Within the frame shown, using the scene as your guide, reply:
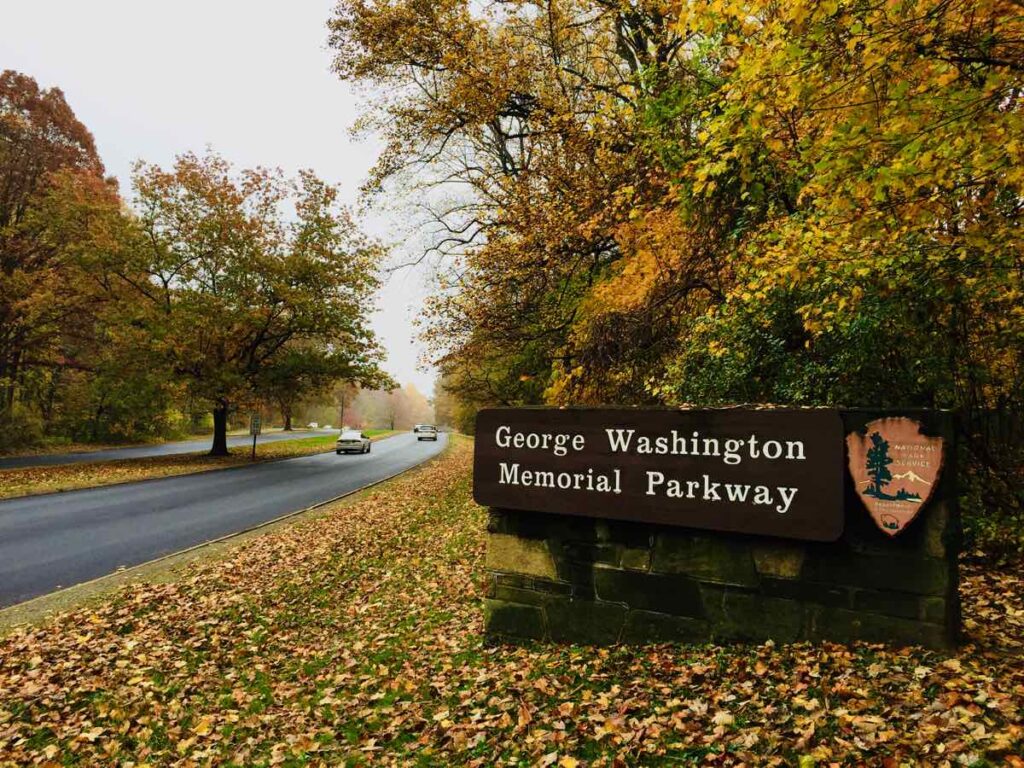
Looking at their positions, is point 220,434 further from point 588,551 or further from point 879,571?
point 879,571

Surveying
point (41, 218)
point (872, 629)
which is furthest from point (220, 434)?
point (872, 629)

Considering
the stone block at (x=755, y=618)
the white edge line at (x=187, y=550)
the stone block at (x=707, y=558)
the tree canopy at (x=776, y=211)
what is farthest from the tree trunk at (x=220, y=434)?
the stone block at (x=755, y=618)

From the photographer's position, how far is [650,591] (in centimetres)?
421

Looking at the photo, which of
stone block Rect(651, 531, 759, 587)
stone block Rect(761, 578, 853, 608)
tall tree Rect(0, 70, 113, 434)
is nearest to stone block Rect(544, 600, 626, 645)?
stone block Rect(651, 531, 759, 587)

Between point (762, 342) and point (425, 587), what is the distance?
18.2ft

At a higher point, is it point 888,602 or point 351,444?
point 888,602

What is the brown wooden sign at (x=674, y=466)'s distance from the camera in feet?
11.7

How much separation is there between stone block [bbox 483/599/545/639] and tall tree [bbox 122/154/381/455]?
22.5 metres

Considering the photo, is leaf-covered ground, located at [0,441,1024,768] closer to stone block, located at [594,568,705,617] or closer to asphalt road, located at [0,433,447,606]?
stone block, located at [594,568,705,617]

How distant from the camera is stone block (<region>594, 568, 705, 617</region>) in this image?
13.3 feet

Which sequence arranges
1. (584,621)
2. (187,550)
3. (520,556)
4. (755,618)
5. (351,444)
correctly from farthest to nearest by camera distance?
(351,444) → (187,550) → (520,556) → (584,621) → (755,618)

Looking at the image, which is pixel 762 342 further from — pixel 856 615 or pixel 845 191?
pixel 856 615

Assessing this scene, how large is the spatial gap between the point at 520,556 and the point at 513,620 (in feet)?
1.99

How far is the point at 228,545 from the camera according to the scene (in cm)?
997
